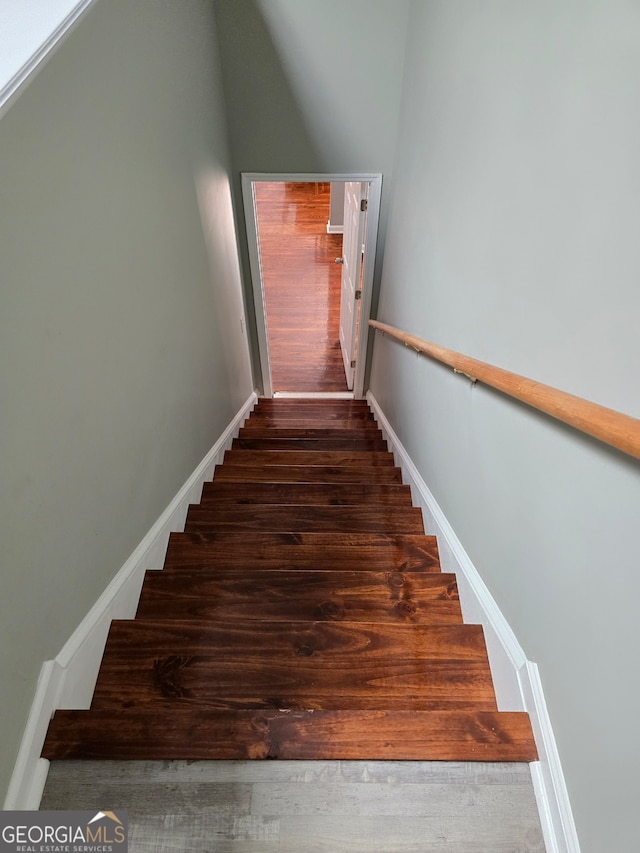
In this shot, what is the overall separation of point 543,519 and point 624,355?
1.32ft

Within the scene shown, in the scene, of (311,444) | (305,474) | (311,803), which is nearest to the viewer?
(311,803)

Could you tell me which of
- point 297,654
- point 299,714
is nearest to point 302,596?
point 297,654

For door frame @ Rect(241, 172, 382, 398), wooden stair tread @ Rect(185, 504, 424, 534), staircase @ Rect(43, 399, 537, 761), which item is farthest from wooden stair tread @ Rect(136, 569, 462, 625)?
door frame @ Rect(241, 172, 382, 398)

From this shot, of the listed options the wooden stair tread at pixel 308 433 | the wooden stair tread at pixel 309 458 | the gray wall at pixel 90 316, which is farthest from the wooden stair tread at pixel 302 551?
the wooden stair tread at pixel 308 433

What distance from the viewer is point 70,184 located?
1.02 meters

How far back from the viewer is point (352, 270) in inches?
155

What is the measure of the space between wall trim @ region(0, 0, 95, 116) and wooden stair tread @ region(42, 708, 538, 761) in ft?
4.07

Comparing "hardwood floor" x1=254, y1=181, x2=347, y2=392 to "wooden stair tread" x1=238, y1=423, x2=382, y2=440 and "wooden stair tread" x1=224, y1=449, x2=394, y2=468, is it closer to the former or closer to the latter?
"wooden stair tread" x1=238, y1=423, x2=382, y2=440

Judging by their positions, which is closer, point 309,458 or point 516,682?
point 516,682

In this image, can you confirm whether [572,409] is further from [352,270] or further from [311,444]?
[352,270]

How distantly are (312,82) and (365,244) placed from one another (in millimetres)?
1080

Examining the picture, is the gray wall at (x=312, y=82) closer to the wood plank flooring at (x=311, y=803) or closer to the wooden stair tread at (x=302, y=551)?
the wooden stair tread at (x=302, y=551)

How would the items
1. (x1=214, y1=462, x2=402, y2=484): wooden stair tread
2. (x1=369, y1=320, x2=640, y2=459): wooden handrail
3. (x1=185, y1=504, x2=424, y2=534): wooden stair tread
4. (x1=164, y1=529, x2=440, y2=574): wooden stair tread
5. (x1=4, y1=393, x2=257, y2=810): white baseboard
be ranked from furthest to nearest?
(x1=214, y1=462, x2=402, y2=484): wooden stair tread, (x1=185, y1=504, x2=424, y2=534): wooden stair tread, (x1=164, y1=529, x2=440, y2=574): wooden stair tread, (x1=4, y1=393, x2=257, y2=810): white baseboard, (x1=369, y1=320, x2=640, y2=459): wooden handrail

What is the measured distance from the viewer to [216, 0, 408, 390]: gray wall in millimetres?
2477
